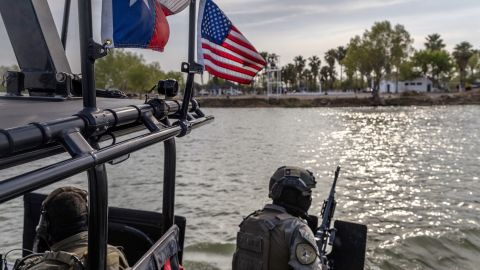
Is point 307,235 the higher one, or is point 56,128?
point 56,128

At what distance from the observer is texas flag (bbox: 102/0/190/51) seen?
7.68 ft

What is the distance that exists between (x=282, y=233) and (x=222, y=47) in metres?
1.83

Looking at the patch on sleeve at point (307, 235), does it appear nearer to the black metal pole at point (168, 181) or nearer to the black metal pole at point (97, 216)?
the black metal pole at point (168, 181)

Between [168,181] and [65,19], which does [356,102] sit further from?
[168,181]

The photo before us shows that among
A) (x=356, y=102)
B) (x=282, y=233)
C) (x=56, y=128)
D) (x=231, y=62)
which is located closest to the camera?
(x=56, y=128)

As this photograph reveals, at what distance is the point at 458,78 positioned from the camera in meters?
137

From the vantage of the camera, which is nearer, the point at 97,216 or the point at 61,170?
the point at 61,170

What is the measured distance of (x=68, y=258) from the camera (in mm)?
2459

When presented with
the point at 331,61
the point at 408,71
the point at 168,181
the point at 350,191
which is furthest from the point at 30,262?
the point at 331,61

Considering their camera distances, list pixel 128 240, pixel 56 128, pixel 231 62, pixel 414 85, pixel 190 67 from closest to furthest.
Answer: pixel 56 128, pixel 190 67, pixel 128 240, pixel 231 62, pixel 414 85

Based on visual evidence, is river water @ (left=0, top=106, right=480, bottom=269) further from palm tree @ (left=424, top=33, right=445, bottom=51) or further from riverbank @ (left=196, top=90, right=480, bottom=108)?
palm tree @ (left=424, top=33, right=445, bottom=51)

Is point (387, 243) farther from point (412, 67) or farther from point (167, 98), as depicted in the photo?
point (412, 67)

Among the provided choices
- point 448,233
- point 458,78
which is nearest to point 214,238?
point 448,233

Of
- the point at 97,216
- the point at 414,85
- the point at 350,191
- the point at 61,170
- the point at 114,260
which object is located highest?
the point at 414,85
